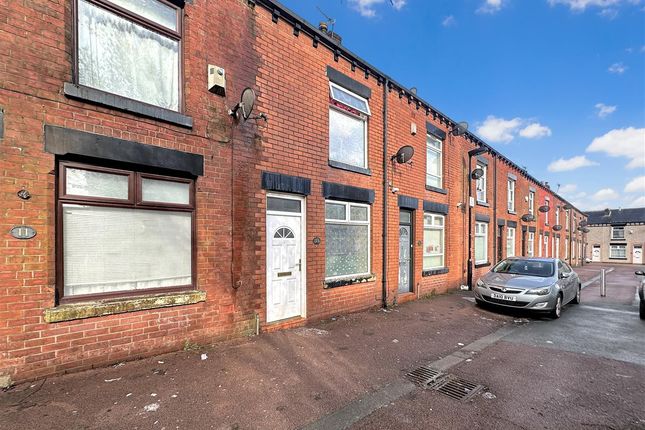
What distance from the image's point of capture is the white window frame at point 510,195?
16.5m

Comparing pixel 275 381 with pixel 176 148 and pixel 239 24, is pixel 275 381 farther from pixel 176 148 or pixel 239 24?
pixel 239 24

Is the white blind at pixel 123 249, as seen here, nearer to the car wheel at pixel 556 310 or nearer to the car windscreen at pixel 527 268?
the car wheel at pixel 556 310

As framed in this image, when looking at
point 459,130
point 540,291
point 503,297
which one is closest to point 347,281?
point 503,297

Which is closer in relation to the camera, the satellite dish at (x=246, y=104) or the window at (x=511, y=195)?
the satellite dish at (x=246, y=104)

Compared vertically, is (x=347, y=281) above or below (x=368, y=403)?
above

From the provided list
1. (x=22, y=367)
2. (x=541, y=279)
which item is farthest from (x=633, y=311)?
(x=22, y=367)

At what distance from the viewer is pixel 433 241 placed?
415 inches

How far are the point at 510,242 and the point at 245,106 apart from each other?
1637cm

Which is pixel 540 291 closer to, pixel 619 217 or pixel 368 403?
pixel 368 403

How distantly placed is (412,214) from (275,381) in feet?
22.2

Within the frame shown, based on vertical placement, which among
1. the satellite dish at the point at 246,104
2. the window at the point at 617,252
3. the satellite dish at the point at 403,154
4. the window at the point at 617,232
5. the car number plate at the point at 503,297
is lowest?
the window at the point at 617,252

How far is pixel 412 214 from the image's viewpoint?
9484 mm

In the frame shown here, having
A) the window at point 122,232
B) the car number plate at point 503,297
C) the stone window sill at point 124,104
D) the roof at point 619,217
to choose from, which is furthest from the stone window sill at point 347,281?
the roof at point 619,217

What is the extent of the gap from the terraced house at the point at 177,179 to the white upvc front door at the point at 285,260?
3 centimetres
